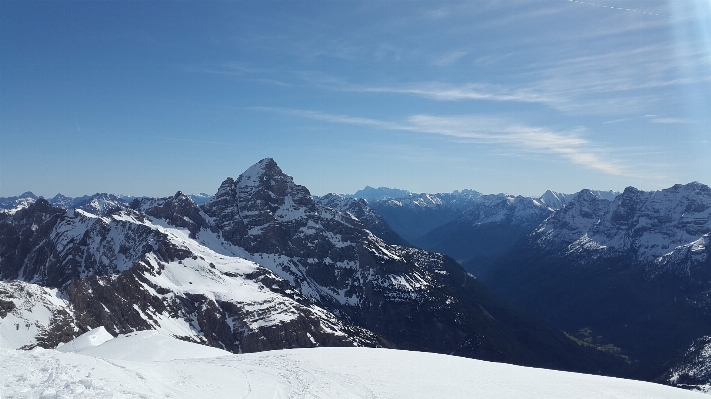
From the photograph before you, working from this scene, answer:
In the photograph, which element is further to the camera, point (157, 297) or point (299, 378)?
point (157, 297)

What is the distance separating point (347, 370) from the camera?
40688 millimetres

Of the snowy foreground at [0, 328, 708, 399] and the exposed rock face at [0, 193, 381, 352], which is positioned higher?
the snowy foreground at [0, 328, 708, 399]

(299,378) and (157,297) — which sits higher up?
(299,378)

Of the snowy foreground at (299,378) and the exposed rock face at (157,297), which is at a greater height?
the snowy foreground at (299,378)

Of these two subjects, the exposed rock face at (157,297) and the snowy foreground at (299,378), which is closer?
→ the snowy foreground at (299,378)

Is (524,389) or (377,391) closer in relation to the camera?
(377,391)

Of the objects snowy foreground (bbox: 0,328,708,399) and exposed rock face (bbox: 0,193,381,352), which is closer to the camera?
snowy foreground (bbox: 0,328,708,399)

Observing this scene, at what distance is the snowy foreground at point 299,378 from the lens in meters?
24.4

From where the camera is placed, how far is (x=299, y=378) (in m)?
36.7

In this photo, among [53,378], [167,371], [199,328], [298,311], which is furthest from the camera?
[298,311]

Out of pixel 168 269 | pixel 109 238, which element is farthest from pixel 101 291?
pixel 109 238

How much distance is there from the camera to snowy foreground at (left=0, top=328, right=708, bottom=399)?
2436 centimetres

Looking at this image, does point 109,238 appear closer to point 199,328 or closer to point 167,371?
point 199,328

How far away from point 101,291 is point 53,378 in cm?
11877
